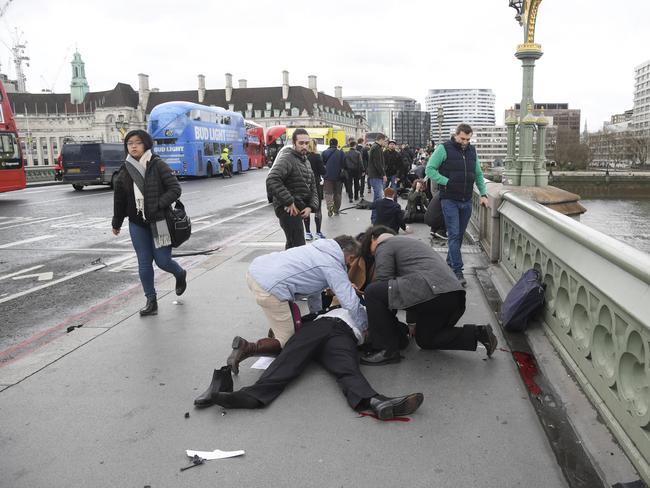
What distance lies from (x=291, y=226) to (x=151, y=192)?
1.77 m

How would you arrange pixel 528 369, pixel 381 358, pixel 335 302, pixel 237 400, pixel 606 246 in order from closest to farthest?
pixel 606 246 → pixel 237 400 → pixel 528 369 → pixel 381 358 → pixel 335 302

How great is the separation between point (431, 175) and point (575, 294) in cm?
315

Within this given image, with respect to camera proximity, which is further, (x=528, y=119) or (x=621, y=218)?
(x=621, y=218)

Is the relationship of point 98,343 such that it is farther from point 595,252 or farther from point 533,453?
point 595,252

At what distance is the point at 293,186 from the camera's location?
6.95 meters

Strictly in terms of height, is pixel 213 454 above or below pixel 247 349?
below

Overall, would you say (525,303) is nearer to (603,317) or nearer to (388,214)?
(603,317)

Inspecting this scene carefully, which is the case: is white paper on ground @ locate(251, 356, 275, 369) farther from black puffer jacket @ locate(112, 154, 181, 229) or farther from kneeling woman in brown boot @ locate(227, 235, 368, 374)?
black puffer jacket @ locate(112, 154, 181, 229)

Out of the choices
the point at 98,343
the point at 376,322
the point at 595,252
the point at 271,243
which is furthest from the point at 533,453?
the point at 271,243

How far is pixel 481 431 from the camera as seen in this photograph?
131 inches

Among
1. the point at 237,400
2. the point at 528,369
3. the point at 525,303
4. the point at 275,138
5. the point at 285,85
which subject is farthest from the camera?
the point at 285,85

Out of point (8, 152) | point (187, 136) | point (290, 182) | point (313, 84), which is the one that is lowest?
point (290, 182)

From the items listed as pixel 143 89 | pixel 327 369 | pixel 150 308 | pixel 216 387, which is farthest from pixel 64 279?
pixel 143 89

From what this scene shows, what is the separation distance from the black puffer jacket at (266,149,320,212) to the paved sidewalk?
2022 millimetres
